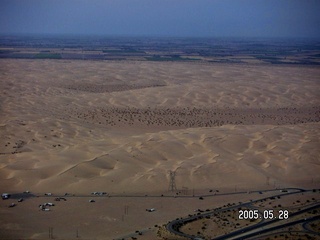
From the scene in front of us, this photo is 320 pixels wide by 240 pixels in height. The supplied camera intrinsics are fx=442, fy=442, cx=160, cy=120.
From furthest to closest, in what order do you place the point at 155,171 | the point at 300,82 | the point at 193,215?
1. the point at 300,82
2. the point at 155,171
3. the point at 193,215

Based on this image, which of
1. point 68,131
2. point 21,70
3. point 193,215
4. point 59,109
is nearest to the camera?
point 193,215

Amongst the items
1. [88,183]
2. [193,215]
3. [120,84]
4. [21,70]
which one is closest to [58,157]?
[88,183]

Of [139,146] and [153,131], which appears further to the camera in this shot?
[153,131]

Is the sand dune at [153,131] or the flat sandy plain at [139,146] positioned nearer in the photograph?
the flat sandy plain at [139,146]

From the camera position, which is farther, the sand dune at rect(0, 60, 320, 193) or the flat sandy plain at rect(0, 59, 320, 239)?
the sand dune at rect(0, 60, 320, 193)

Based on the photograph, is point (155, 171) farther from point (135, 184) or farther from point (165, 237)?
A: point (165, 237)

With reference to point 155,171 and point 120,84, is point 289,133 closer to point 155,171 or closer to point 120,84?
point 155,171

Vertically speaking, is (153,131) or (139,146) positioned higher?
(139,146)

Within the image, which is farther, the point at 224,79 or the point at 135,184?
the point at 224,79
